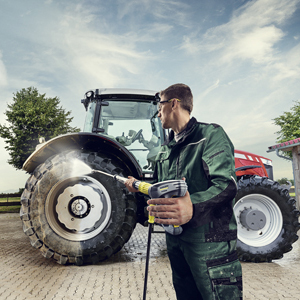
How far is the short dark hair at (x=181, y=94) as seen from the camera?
4.76 feet

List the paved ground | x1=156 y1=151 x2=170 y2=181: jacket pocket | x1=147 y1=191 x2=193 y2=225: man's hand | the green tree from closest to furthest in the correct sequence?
x1=147 y1=191 x2=193 y2=225: man's hand < x1=156 y1=151 x2=170 y2=181: jacket pocket < the paved ground < the green tree

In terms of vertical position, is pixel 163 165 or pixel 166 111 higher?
pixel 166 111

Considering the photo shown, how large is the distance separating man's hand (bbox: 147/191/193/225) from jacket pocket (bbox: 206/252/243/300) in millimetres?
308

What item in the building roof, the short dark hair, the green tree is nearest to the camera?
the short dark hair

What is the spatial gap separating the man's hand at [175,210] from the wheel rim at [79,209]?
238 centimetres

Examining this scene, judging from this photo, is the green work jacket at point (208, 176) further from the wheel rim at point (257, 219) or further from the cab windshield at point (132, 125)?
the cab windshield at point (132, 125)

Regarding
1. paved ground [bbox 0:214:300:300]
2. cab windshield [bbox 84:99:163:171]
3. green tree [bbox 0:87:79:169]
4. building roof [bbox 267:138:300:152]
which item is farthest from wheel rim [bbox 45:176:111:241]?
green tree [bbox 0:87:79:169]

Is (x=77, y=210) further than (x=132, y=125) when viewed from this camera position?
No

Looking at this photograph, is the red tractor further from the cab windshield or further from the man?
the man

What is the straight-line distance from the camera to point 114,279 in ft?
9.80

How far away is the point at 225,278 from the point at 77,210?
2466 millimetres

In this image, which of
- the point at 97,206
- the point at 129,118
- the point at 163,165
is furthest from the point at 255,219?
the point at 163,165

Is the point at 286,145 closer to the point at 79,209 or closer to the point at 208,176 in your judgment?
the point at 79,209

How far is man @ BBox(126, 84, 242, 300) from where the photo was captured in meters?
1.24
